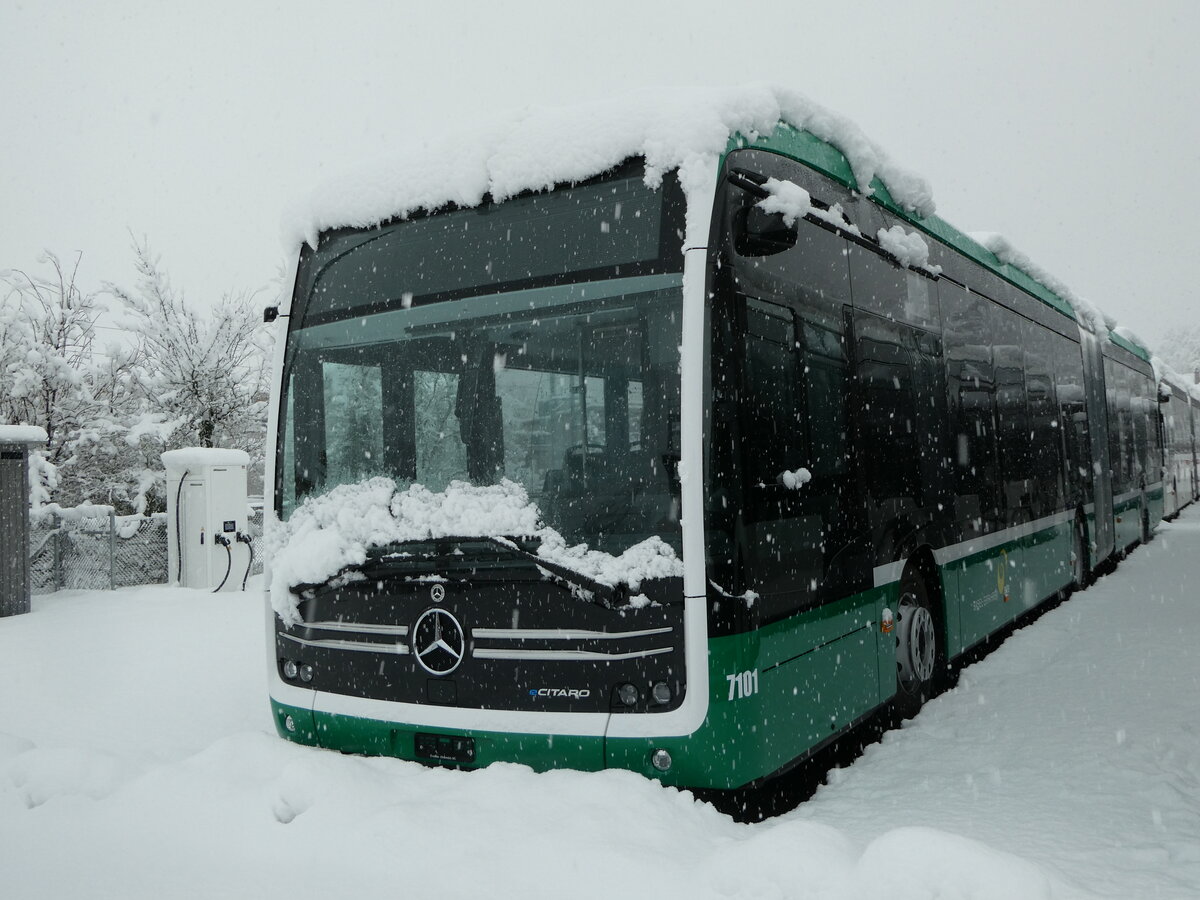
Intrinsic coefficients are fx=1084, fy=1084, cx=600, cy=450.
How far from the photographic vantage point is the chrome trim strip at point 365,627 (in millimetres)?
4691

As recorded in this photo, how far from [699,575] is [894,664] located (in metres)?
2.30

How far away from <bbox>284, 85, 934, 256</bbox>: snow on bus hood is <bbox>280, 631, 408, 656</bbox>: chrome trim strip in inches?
76.1

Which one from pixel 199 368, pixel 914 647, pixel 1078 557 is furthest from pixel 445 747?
pixel 199 368

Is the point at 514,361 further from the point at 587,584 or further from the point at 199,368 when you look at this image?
the point at 199,368

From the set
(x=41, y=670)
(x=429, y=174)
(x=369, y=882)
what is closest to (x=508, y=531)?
(x=369, y=882)

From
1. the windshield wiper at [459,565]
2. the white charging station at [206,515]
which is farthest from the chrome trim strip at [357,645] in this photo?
the white charging station at [206,515]

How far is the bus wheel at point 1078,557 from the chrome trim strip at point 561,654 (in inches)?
328

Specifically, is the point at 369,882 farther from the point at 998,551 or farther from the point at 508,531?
the point at 998,551

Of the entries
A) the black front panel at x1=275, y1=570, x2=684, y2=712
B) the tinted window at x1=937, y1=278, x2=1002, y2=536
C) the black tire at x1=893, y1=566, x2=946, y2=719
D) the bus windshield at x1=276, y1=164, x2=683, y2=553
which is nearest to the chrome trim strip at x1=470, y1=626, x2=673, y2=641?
the black front panel at x1=275, y1=570, x2=684, y2=712

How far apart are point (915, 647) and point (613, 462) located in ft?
9.52

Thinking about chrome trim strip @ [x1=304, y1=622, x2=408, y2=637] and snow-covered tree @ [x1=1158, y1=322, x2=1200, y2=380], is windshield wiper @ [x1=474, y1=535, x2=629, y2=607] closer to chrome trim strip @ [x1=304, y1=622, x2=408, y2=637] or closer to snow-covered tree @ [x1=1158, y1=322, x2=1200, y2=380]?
chrome trim strip @ [x1=304, y1=622, x2=408, y2=637]

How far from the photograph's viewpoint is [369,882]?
149 inches

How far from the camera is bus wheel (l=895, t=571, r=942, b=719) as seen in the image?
6.15 m

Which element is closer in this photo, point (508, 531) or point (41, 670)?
point (508, 531)
